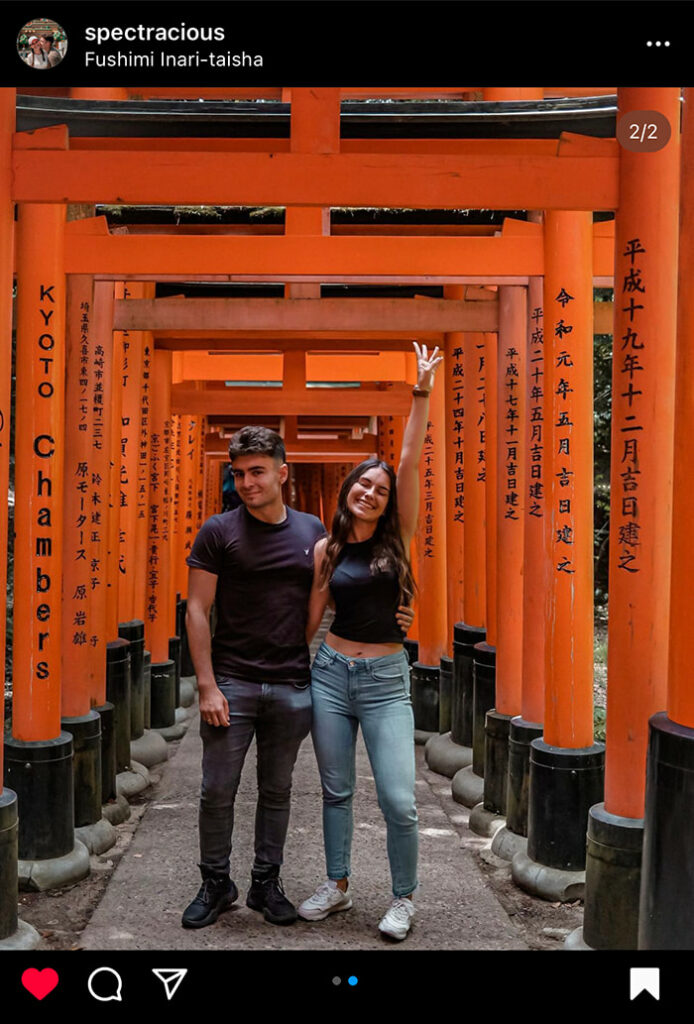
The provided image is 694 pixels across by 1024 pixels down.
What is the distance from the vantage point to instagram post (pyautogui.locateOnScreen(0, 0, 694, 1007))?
327cm

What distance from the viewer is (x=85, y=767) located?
489cm

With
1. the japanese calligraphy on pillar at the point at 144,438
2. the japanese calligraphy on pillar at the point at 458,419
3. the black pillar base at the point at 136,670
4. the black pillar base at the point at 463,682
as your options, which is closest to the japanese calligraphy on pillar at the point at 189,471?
the japanese calligraphy on pillar at the point at 144,438

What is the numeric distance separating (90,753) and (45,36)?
11.4 feet

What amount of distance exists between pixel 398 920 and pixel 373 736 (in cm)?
68

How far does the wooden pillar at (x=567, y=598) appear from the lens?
13.9ft

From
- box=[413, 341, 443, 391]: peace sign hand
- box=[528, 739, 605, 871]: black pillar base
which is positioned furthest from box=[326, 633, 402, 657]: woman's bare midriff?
box=[528, 739, 605, 871]: black pillar base

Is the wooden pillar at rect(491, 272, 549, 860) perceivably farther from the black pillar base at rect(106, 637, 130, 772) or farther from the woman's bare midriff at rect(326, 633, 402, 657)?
the black pillar base at rect(106, 637, 130, 772)

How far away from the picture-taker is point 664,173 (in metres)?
3.34

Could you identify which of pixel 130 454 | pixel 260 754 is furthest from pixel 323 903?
pixel 130 454

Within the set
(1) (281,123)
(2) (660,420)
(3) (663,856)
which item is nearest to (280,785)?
(3) (663,856)

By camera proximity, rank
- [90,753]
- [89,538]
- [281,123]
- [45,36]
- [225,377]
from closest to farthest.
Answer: [45,36] → [281,123] → [90,753] → [89,538] → [225,377]

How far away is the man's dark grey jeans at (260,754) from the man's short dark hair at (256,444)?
31.6 inches

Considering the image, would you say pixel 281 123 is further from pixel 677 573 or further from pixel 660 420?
pixel 677 573

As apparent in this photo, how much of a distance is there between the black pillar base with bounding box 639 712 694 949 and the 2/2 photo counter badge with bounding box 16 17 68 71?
95.2 inches
